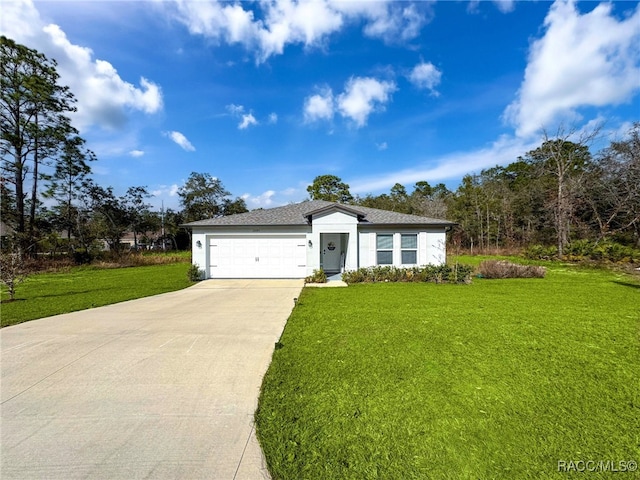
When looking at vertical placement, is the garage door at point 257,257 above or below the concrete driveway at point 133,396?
above

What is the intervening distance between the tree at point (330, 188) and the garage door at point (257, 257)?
1137 inches

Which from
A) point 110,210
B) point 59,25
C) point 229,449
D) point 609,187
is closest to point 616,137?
point 609,187

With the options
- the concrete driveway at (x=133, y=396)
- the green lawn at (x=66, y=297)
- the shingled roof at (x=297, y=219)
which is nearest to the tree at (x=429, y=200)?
the shingled roof at (x=297, y=219)

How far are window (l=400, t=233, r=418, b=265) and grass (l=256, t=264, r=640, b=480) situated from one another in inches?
281

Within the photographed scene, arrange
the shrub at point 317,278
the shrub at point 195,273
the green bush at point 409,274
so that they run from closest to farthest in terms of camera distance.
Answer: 1. the green bush at point 409,274
2. the shrub at point 317,278
3. the shrub at point 195,273

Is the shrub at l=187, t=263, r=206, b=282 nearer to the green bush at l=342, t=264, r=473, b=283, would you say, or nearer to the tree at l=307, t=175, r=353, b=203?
the green bush at l=342, t=264, r=473, b=283

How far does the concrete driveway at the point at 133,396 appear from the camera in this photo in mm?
2336

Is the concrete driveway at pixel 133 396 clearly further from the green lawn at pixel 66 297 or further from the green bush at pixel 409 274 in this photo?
the green bush at pixel 409 274

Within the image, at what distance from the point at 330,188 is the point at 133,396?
40.2 metres

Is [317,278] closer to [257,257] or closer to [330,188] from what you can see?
[257,257]

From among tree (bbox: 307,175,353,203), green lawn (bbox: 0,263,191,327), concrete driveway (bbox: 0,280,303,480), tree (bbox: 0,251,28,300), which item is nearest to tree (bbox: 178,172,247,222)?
tree (bbox: 307,175,353,203)

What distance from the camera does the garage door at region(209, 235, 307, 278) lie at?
13531mm

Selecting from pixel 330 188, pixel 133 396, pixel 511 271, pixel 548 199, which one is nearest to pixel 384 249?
pixel 511 271

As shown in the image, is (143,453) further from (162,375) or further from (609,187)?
(609,187)
